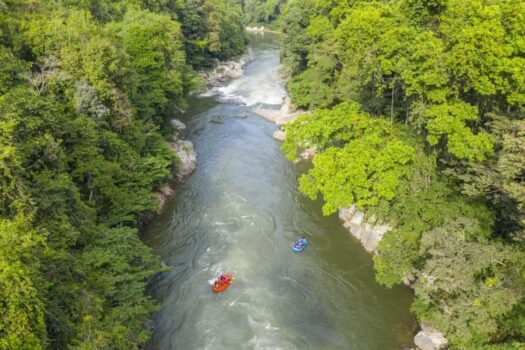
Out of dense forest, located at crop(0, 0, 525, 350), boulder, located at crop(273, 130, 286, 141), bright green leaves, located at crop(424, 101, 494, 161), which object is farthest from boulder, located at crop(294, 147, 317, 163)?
bright green leaves, located at crop(424, 101, 494, 161)

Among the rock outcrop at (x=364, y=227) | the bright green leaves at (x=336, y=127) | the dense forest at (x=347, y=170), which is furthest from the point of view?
the rock outcrop at (x=364, y=227)

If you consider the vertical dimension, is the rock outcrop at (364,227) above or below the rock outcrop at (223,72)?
above

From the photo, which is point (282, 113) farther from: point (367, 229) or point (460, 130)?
point (460, 130)

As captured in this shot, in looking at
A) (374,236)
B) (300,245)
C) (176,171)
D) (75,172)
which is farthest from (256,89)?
(75,172)

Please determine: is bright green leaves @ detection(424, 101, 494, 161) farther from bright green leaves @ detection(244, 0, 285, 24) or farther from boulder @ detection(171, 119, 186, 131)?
bright green leaves @ detection(244, 0, 285, 24)

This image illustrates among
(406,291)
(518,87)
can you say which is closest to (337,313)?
(406,291)

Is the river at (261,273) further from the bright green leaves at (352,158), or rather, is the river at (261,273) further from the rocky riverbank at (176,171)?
the bright green leaves at (352,158)

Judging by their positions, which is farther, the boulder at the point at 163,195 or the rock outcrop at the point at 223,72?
the rock outcrop at the point at 223,72

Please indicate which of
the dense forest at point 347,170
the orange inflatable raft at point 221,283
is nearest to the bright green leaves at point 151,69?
the dense forest at point 347,170
